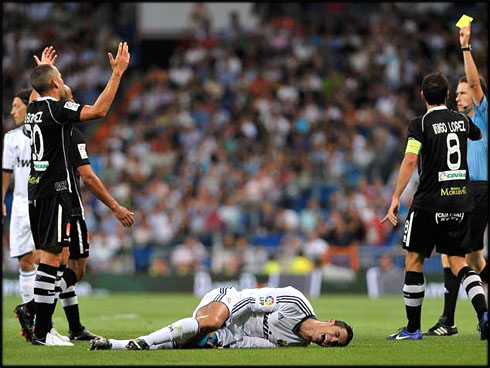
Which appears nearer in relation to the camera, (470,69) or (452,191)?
(452,191)

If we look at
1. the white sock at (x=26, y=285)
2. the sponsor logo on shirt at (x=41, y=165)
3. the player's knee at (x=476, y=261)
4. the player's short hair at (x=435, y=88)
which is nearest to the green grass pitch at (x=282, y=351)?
the white sock at (x=26, y=285)

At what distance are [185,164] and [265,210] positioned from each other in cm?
359

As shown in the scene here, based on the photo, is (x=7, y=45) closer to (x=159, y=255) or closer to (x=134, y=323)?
(x=159, y=255)

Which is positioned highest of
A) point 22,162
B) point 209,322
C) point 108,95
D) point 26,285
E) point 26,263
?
point 108,95

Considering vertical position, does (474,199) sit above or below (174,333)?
above

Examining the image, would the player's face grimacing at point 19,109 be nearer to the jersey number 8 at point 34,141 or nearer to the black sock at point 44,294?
the jersey number 8 at point 34,141

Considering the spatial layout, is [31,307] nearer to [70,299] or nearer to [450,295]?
[70,299]

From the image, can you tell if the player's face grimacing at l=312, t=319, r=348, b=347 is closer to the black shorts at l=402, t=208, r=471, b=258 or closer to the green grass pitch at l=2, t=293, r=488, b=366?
the green grass pitch at l=2, t=293, r=488, b=366

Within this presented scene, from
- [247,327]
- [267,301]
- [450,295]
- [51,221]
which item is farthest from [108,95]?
[450,295]

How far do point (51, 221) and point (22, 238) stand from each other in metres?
2.22

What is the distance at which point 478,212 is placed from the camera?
10883 millimetres

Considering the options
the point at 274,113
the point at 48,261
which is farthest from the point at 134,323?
the point at 274,113

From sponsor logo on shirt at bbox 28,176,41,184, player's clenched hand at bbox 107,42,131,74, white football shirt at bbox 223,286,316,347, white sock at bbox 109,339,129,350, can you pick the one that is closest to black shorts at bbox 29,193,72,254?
sponsor logo on shirt at bbox 28,176,41,184

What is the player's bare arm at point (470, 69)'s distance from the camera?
32.3 ft
